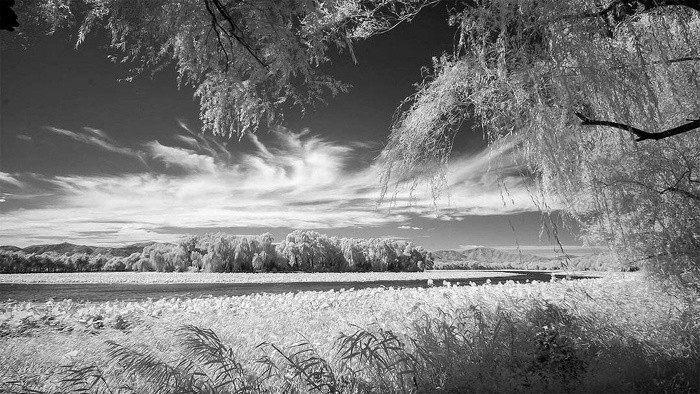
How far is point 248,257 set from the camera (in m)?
65.9

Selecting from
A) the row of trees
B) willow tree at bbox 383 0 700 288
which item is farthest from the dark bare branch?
the row of trees

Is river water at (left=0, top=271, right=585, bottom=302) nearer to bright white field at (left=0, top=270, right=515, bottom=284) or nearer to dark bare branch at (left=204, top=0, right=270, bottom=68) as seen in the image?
bright white field at (left=0, top=270, right=515, bottom=284)

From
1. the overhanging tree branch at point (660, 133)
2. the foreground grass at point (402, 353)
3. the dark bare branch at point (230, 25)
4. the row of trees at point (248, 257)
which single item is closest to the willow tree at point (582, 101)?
the overhanging tree branch at point (660, 133)

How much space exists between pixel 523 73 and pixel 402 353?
127 inches

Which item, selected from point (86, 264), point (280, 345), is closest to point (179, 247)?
point (86, 264)

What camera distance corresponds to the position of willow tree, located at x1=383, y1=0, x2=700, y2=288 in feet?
11.4

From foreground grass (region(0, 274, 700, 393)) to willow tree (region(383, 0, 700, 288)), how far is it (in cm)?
148

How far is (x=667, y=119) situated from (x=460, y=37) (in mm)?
4020

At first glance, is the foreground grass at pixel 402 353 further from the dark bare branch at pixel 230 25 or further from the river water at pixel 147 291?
the river water at pixel 147 291

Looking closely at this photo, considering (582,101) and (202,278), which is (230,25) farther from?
(202,278)

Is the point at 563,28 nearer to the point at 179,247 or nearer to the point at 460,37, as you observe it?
the point at 460,37

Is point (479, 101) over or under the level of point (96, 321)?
over

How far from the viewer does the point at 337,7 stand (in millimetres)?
4785

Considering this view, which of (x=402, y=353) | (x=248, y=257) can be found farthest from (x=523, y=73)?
(x=248, y=257)
